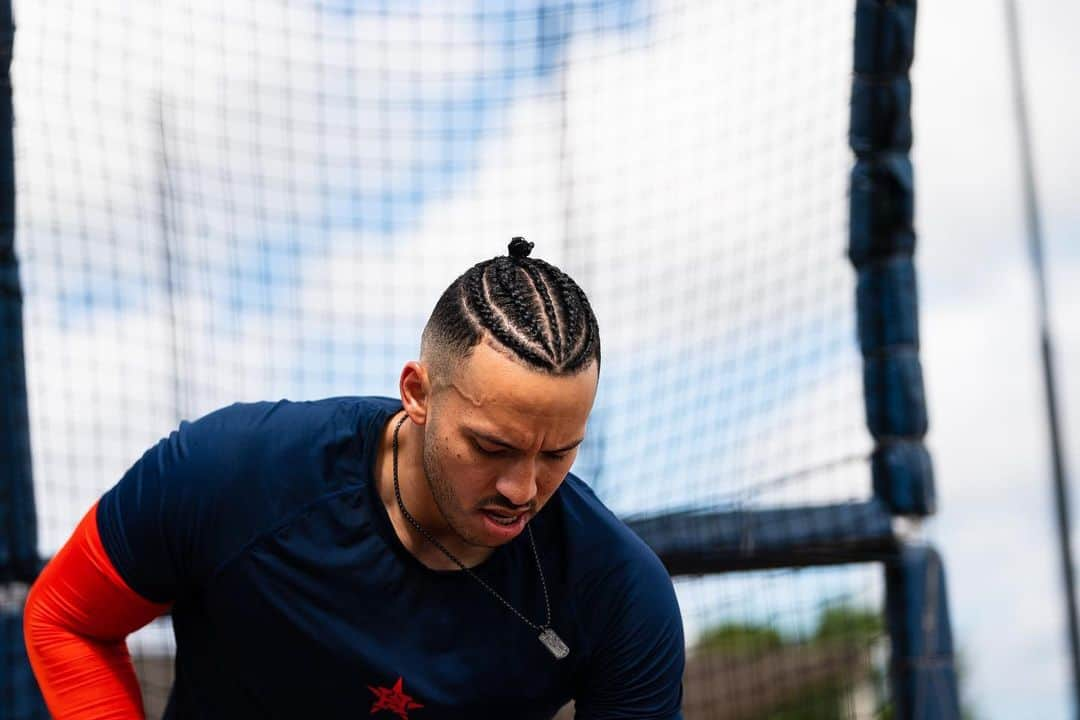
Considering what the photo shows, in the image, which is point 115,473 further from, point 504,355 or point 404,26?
point 504,355

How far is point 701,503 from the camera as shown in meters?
3.96

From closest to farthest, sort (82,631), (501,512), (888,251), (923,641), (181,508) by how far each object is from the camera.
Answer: (501,512), (181,508), (82,631), (923,641), (888,251)

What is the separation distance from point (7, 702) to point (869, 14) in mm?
3068

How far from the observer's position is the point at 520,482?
1.84 m

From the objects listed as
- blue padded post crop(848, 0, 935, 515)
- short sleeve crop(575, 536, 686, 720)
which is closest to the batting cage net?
blue padded post crop(848, 0, 935, 515)

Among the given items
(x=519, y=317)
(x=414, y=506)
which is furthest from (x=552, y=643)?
(x=519, y=317)

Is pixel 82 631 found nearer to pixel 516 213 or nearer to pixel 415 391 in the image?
pixel 415 391

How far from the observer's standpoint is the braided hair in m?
1.81

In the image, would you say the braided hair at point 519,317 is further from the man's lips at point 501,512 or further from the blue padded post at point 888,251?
the blue padded post at point 888,251

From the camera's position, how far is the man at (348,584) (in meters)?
2.07

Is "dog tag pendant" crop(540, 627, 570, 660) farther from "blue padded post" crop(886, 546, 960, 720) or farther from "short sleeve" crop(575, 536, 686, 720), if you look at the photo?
"blue padded post" crop(886, 546, 960, 720)

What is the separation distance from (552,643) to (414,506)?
300 mm

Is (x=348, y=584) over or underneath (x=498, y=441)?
underneath

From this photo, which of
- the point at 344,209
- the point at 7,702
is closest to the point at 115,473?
the point at 7,702
